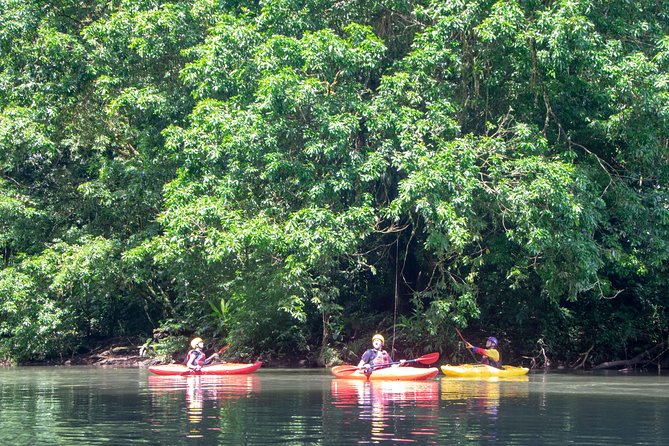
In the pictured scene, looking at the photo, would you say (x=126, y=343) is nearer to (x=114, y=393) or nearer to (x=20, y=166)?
(x=20, y=166)

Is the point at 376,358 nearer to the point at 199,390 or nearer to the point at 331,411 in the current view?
the point at 199,390

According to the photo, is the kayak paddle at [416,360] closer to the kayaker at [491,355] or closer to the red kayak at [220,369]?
the kayaker at [491,355]

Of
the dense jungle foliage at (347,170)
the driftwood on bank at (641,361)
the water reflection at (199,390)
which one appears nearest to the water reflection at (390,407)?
the water reflection at (199,390)

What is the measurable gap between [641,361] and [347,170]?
30.8 feet

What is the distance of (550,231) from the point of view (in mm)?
19781

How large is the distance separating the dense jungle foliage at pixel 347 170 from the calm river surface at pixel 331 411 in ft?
9.64

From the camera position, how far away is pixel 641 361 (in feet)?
79.5

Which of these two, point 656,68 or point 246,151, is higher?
point 656,68

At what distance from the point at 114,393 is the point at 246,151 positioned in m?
5.97

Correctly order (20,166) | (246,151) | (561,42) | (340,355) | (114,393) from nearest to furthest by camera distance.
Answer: (114,393) < (561,42) < (246,151) < (340,355) < (20,166)

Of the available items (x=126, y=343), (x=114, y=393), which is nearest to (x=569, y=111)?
(x=114, y=393)

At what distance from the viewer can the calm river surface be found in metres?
10.5

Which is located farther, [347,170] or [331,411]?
[347,170]

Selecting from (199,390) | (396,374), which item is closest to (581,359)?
(396,374)
